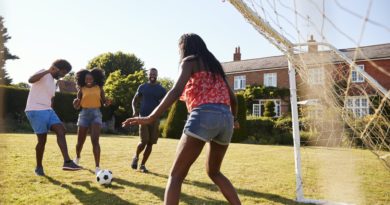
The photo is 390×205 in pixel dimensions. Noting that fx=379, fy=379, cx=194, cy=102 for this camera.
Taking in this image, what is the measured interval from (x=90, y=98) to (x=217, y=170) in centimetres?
384

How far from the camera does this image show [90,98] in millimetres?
6844

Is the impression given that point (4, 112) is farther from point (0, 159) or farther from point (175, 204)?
point (175, 204)

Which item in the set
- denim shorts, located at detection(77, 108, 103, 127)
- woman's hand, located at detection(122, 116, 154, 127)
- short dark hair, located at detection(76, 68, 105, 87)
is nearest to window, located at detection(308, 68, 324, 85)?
woman's hand, located at detection(122, 116, 154, 127)

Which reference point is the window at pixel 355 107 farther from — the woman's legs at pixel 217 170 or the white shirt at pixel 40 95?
the white shirt at pixel 40 95

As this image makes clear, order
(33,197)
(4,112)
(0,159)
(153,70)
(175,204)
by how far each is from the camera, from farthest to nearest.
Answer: (4,112) → (0,159) → (153,70) → (33,197) → (175,204)

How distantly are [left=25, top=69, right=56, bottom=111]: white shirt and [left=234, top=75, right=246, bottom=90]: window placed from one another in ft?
122

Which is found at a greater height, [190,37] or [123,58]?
[123,58]

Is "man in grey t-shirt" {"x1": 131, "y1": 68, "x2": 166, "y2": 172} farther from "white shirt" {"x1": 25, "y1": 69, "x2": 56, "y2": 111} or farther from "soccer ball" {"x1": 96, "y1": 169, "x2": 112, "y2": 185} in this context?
"white shirt" {"x1": 25, "y1": 69, "x2": 56, "y2": 111}

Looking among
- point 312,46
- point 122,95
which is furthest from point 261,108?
point 312,46

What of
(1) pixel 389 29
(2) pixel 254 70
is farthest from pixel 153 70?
(2) pixel 254 70

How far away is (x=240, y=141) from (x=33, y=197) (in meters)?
17.6

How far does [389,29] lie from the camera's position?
9.21ft

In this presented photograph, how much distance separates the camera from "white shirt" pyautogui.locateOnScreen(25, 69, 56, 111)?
6098mm

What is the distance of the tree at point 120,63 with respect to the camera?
50.1 metres
